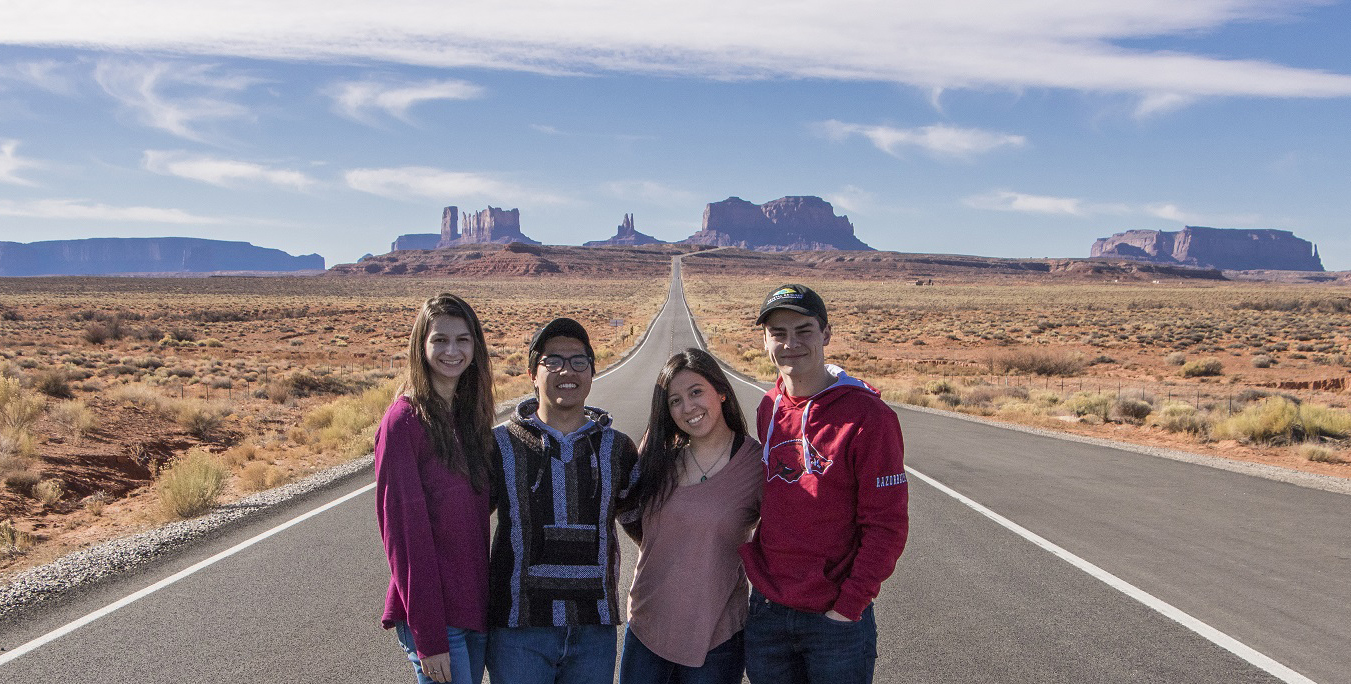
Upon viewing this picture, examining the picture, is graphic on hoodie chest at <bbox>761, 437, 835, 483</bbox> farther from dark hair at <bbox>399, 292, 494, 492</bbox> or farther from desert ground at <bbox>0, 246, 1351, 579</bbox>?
desert ground at <bbox>0, 246, 1351, 579</bbox>

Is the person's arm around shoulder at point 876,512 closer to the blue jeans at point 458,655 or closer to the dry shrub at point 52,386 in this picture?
the blue jeans at point 458,655

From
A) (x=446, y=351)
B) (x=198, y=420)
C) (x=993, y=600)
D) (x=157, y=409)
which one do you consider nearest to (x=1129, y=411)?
(x=993, y=600)

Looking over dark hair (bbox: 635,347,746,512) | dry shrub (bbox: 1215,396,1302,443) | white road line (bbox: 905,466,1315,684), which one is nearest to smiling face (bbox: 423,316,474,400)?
dark hair (bbox: 635,347,746,512)

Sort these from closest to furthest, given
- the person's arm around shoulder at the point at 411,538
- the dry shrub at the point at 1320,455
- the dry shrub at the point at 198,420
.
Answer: the person's arm around shoulder at the point at 411,538 < the dry shrub at the point at 1320,455 < the dry shrub at the point at 198,420

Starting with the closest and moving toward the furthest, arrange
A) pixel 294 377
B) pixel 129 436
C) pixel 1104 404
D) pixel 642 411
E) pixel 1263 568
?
pixel 1263 568 → pixel 129 436 → pixel 642 411 → pixel 1104 404 → pixel 294 377

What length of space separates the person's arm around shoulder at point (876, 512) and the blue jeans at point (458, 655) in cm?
111

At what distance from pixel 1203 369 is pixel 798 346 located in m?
28.5

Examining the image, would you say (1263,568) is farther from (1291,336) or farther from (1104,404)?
(1291,336)

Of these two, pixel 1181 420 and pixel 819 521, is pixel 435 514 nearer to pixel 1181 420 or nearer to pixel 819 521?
pixel 819 521

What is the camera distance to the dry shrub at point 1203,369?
25.8 meters

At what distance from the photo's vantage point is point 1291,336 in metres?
38.3

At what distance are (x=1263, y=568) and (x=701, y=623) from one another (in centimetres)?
506

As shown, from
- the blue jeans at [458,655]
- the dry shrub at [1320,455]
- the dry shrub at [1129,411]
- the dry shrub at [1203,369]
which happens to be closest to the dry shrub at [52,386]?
the blue jeans at [458,655]

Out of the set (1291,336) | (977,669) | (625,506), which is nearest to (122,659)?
(625,506)
